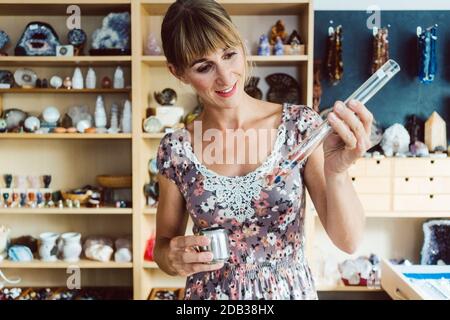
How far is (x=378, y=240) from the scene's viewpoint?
1.43 m

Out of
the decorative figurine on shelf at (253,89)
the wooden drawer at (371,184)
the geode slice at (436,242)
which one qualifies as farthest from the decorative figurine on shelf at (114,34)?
the geode slice at (436,242)

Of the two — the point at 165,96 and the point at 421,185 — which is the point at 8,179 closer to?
the point at 165,96

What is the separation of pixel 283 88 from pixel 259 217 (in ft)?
3.16

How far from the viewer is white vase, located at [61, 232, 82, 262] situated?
143 centimetres

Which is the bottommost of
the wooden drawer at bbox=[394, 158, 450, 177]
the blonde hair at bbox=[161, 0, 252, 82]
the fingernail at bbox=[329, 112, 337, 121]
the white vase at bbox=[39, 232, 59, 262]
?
the white vase at bbox=[39, 232, 59, 262]

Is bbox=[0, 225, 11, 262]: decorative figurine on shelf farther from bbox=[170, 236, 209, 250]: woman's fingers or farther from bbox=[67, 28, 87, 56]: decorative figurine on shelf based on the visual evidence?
bbox=[170, 236, 209, 250]: woman's fingers

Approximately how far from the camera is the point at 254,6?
136cm

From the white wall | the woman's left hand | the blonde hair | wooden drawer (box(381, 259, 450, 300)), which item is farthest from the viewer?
the white wall

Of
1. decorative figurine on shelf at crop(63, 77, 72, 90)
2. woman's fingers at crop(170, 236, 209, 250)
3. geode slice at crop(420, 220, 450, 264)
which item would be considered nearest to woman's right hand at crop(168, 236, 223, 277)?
woman's fingers at crop(170, 236, 209, 250)

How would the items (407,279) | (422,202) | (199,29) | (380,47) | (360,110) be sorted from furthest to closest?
(380,47) → (422,202) → (407,279) → (199,29) → (360,110)

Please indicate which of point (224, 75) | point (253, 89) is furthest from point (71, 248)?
point (224, 75)

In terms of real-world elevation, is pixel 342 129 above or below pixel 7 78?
below

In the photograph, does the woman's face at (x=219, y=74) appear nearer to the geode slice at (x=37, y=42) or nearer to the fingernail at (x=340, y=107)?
the fingernail at (x=340, y=107)

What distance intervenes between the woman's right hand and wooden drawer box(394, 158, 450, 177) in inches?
36.3
